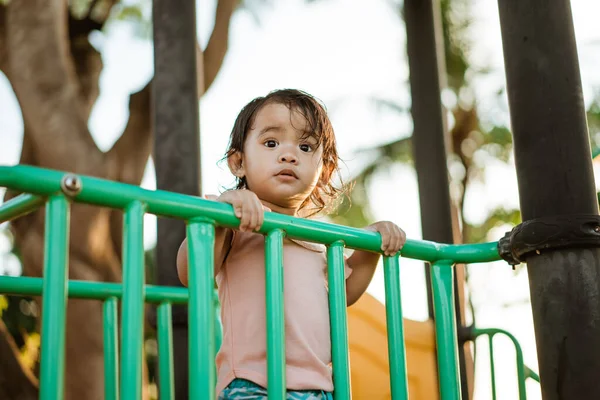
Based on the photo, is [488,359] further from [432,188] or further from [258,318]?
[258,318]

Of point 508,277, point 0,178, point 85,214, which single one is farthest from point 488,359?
point 508,277

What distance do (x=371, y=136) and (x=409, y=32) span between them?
12815mm

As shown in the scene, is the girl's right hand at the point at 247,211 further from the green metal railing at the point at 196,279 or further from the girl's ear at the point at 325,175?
the girl's ear at the point at 325,175

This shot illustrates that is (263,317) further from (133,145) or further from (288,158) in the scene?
(133,145)

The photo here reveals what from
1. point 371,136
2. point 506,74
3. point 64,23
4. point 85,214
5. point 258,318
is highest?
point 371,136

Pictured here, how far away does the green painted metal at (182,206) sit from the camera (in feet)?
3.79

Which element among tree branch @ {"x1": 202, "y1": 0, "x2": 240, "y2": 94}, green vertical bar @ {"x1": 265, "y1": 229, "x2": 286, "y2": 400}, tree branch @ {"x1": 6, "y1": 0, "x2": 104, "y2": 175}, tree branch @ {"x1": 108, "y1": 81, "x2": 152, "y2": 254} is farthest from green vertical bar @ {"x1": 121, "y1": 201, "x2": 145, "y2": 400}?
tree branch @ {"x1": 202, "y1": 0, "x2": 240, "y2": 94}

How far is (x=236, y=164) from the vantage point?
192 centimetres

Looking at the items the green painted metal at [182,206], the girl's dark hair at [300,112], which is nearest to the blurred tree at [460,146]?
the girl's dark hair at [300,112]

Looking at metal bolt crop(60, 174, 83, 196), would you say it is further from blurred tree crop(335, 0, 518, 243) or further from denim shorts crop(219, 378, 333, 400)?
blurred tree crop(335, 0, 518, 243)

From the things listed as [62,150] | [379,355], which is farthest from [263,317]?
A: [62,150]

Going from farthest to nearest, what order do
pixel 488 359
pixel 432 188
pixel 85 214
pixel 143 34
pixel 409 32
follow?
pixel 143 34 → pixel 85 214 → pixel 409 32 → pixel 432 188 → pixel 488 359

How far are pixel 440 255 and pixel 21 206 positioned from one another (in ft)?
3.25

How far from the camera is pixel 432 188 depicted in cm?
299
